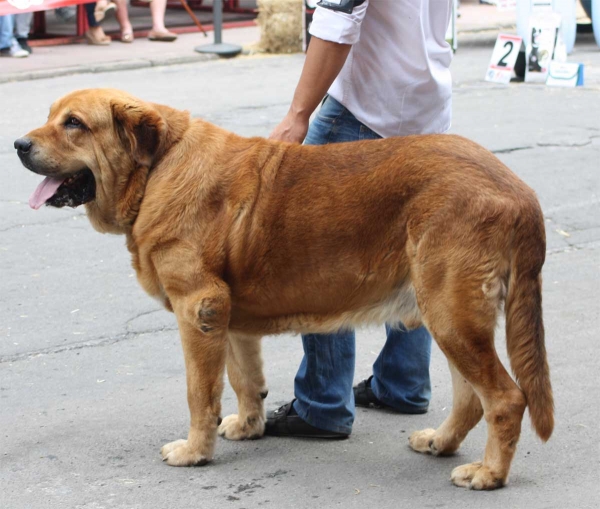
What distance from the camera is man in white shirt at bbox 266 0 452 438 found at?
3943 millimetres

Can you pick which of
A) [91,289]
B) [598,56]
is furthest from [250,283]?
[598,56]

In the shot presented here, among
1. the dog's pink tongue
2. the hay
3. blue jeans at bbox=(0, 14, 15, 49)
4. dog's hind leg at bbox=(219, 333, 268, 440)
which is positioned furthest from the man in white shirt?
the hay

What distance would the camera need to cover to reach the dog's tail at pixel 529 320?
3.59 m

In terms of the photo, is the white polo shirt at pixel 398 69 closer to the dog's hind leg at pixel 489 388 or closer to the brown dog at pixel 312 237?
the brown dog at pixel 312 237

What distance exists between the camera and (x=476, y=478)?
3787 mm

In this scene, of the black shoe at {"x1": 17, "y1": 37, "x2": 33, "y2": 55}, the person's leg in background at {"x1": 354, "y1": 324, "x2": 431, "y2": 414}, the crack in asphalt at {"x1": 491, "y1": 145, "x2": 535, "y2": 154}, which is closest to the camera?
the person's leg in background at {"x1": 354, "y1": 324, "x2": 431, "y2": 414}

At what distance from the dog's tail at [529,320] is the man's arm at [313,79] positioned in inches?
39.2

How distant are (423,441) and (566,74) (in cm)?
987

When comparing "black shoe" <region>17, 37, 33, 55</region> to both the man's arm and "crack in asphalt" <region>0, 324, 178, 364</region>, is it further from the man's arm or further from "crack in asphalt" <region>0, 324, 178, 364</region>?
the man's arm

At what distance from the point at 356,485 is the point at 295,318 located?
2.37 ft

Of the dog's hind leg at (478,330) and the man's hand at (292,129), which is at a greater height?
the man's hand at (292,129)

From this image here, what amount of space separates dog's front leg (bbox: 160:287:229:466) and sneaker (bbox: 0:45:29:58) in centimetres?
1133

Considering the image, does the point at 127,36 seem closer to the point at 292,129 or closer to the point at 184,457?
the point at 292,129

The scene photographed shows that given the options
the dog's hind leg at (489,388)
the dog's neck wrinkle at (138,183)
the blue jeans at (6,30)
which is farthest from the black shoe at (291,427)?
the blue jeans at (6,30)
